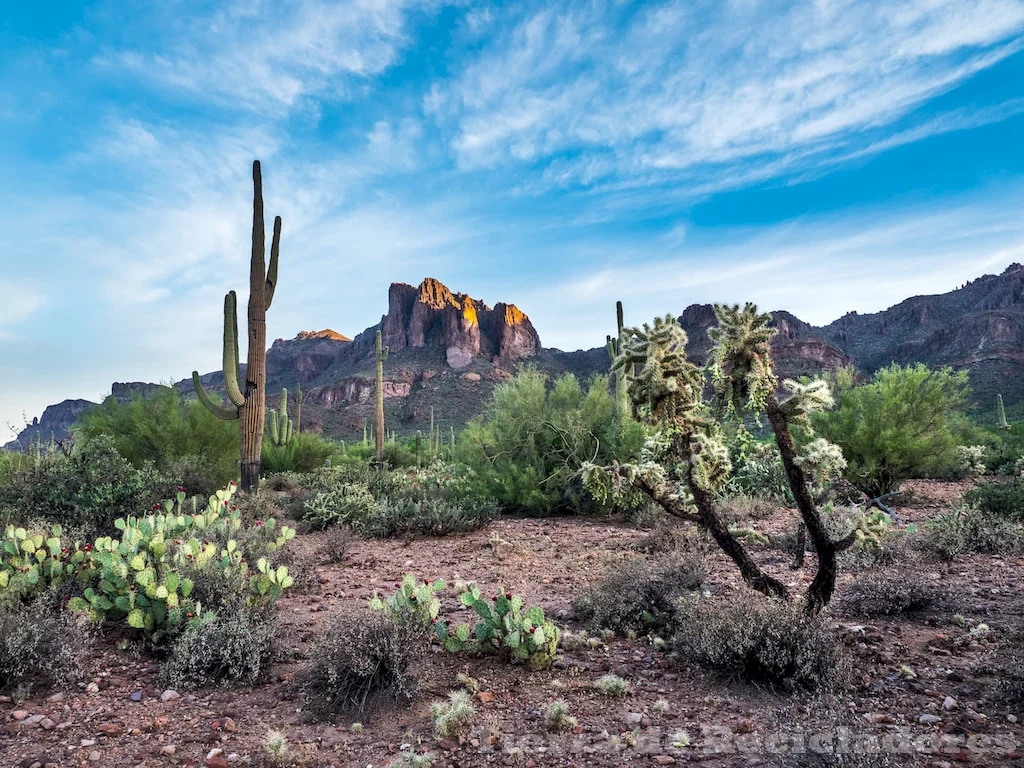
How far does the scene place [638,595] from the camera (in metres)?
5.37

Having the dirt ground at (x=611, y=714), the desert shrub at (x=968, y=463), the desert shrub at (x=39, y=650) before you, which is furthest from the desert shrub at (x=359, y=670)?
the desert shrub at (x=968, y=463)

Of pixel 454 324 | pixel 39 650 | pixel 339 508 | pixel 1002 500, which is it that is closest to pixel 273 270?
pixel 339 508

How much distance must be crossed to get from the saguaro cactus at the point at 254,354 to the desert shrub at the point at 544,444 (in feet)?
13.8

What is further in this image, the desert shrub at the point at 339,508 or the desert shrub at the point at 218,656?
the desert shrub at the point at 339,508

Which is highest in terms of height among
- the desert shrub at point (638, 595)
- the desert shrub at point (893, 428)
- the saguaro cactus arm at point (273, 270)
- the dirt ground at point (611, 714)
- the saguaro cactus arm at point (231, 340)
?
the saguaro cactus arm at point (273, 270)

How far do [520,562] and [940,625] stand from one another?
14.4ft

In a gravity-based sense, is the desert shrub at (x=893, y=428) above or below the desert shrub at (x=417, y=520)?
above

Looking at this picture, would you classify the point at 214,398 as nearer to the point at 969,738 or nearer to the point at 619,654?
the point at 619,654

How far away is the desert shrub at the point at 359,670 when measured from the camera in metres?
3.90

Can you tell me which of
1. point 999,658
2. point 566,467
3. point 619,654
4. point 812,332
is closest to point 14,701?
point 619,654

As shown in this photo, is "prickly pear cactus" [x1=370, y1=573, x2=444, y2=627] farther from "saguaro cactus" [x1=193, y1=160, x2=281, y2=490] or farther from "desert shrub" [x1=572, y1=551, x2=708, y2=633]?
"saguaro cactus" [x1=193, y1=160, x2=281, y2=490]

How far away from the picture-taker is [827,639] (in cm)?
397

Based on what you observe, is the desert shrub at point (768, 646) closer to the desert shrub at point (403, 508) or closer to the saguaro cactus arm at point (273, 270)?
the desert shrub at point (403, 508)

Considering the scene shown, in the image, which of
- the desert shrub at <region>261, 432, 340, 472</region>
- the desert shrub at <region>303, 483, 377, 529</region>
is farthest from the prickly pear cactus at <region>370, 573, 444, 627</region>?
the desert shrub at <region>261, 432, 340, 472</region>
